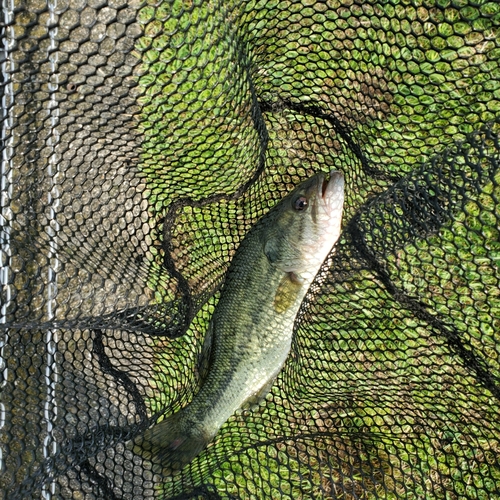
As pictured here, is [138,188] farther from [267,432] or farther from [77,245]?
[267,432]

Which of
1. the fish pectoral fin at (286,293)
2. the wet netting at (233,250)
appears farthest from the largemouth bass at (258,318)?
the wet netting at (233,250)

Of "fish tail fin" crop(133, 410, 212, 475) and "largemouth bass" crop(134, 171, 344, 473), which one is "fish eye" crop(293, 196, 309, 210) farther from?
"fish tail fin" crop(133, 410, 212, 475)

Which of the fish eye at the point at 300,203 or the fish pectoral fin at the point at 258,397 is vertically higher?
the fish eye at the point at 300,203

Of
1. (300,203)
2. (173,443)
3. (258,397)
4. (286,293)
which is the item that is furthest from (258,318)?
(173,443)

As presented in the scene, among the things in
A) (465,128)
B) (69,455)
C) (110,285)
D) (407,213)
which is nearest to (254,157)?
(407,213)

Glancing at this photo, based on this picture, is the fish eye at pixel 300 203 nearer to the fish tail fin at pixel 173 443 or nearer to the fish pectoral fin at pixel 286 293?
the fish pectoral fin at pixel 286 293

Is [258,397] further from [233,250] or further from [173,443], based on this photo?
[233,250]
